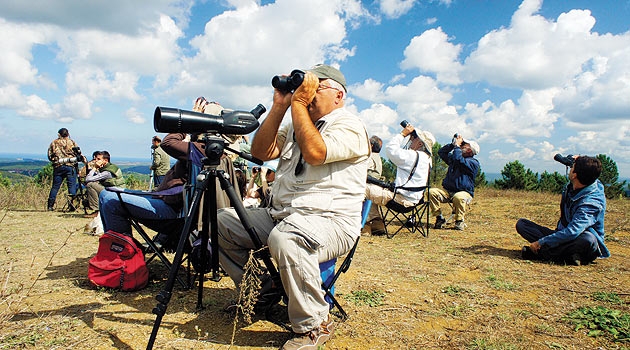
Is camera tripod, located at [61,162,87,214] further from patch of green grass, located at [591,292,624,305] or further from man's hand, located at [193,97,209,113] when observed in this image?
patch of green grass, located at [591,292,624,305]

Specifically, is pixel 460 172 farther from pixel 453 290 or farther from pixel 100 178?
pixel 100 178

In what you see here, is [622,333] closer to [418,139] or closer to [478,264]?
[478,264]

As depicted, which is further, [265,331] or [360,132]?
[265,331]

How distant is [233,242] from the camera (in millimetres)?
2338

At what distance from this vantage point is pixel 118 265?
2.79 metres

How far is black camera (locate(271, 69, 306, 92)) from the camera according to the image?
2.03 metres

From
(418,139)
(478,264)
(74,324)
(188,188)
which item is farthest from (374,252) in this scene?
(74,324)

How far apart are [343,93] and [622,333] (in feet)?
7.43

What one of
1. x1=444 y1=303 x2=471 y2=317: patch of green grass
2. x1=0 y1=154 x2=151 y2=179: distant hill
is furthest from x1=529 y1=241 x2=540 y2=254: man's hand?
x1=0 y1=154 x2=151 y2=179: distant hill

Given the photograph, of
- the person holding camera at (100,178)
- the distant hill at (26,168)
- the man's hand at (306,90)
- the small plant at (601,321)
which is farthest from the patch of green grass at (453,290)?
the distant hill at (26,168)

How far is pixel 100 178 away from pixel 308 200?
659 cm

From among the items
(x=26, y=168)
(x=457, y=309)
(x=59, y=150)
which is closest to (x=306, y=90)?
(x=457, y=309)

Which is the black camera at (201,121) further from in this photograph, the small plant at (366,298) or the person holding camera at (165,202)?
the small plant at (366,298)

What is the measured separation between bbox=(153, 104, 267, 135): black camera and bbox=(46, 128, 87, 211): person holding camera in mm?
7459
